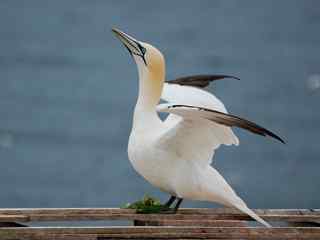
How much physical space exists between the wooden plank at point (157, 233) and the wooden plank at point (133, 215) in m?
0.56

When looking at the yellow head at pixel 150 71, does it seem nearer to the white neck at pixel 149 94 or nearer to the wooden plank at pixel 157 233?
the white neck at pixel 149 94

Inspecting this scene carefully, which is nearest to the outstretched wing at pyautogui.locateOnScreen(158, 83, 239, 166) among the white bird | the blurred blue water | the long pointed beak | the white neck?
the white bird

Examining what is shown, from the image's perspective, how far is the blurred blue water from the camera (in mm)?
14219

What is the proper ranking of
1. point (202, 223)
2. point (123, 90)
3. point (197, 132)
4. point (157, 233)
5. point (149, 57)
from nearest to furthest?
1. point (157, 233)
2. point (202, 223)
3. point (197, 132)
4. point (149, 57)
5. point (123, 90)

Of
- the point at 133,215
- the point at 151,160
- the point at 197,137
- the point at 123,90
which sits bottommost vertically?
the point at 133,215

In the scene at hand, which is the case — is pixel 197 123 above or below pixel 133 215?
above

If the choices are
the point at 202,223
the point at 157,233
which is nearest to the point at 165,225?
the point at 202,223

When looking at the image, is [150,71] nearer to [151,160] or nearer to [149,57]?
[149,57]

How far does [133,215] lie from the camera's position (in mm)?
5641

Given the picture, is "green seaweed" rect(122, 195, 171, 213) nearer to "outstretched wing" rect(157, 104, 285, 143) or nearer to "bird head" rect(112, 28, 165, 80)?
"outstretched wing" rect(157, 104, 285, 143)

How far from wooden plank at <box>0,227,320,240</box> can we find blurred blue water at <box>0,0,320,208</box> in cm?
810

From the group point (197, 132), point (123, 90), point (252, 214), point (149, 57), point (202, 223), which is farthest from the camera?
point (123, 90)

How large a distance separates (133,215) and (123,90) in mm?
11816

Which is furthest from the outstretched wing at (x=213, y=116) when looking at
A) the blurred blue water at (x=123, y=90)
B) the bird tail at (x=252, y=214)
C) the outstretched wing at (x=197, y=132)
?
the blurred blue water at (x=123, y=90)
